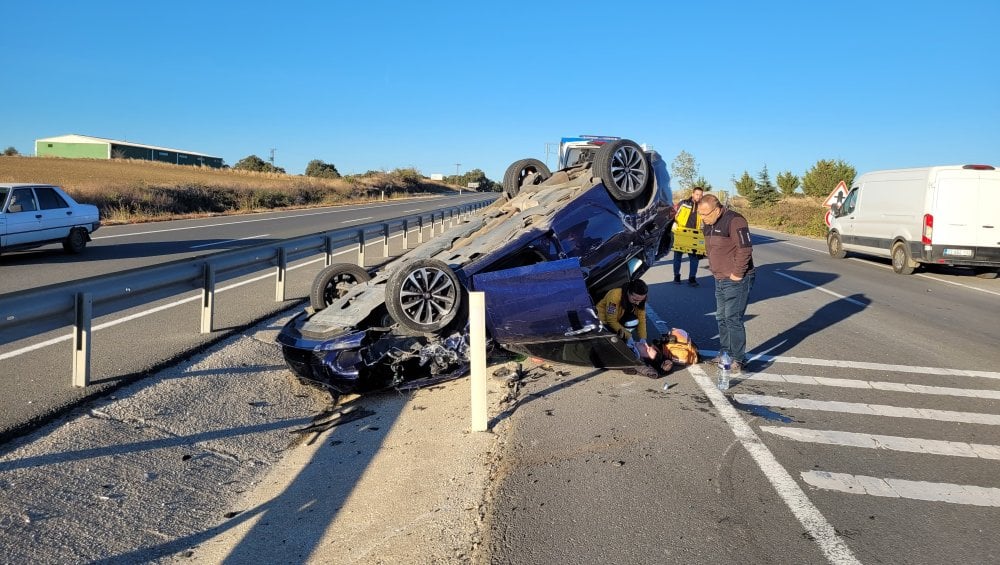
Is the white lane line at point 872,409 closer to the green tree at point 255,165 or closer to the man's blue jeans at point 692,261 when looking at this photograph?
the man's blue jeans at point 692,261

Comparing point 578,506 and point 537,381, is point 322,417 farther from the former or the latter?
point 578,506

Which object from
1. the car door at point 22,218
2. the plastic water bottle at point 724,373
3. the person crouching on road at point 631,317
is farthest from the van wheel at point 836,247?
the car door at point 22,218

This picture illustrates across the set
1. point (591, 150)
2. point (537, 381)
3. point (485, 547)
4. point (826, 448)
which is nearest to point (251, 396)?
point (537, 381)

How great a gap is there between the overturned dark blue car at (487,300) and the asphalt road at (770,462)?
58cm

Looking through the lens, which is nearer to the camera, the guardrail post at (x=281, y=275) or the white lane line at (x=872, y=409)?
the white lane line at (x=872, y=409)

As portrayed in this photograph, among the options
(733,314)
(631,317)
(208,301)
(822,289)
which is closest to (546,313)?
(631,317)

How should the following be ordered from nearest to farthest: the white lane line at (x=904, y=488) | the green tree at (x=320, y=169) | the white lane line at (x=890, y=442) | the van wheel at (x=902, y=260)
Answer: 1. the white lane line at (x=904, y=488)
2. the white lane line at (x=890, y=442)
3. the van wheel at (x=902, y=260)
4. the green tree at (x=320, y=169)

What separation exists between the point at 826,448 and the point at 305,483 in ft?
11.7

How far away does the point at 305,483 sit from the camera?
4.36 meters

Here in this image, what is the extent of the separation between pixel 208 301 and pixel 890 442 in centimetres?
665

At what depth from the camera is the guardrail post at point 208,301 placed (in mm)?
7441

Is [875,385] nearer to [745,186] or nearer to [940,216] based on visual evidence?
[940,216]

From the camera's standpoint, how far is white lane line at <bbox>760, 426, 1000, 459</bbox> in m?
4.78

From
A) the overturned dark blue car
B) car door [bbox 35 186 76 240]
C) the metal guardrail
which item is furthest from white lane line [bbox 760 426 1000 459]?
car door [bbox 35 186 76 240]
